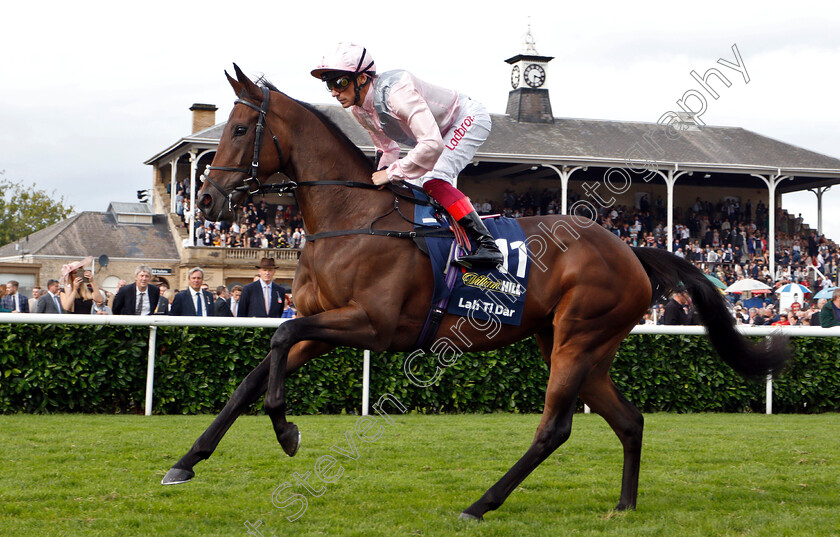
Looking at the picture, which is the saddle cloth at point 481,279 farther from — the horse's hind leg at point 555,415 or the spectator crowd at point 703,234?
the spectator crowd at point 703,234

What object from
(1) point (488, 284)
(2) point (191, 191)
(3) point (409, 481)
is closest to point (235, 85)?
(1) point (488, 284)

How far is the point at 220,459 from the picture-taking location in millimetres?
5523

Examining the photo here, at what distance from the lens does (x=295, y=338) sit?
3.84 m

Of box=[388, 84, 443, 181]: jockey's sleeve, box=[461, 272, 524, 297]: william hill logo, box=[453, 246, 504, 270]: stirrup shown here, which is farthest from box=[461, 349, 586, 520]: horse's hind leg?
box=[388, 84, 443, 181]: jockey's sleeve

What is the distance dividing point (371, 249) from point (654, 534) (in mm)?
1699

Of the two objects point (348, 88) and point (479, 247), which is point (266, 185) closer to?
point (348, 88)

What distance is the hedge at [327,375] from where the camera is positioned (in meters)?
7.80

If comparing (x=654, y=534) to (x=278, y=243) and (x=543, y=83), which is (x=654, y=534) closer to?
(x=278, y=243)

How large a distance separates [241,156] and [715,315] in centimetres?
265

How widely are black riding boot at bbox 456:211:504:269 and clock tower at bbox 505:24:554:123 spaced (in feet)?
97.2

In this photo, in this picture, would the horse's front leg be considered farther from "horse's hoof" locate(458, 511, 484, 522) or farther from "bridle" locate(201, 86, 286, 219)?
"horse's hoof" locate(458, 511, 484, 522)

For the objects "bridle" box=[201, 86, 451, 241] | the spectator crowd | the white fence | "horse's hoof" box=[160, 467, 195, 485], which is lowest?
"horse's hoof" box=[160, 467, 195, 485]

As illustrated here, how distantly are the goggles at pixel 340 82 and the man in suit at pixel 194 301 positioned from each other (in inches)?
192

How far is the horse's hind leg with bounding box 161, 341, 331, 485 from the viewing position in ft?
12.8
